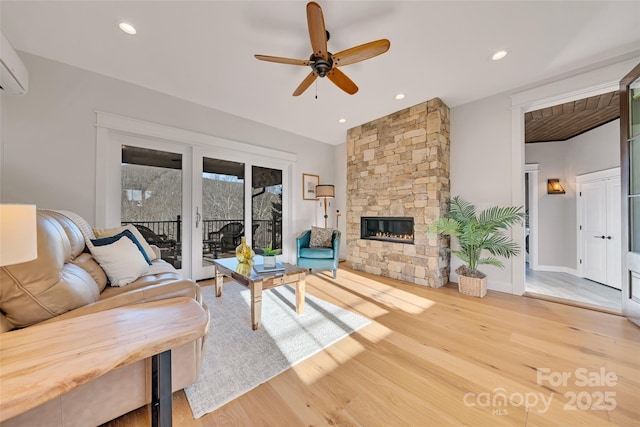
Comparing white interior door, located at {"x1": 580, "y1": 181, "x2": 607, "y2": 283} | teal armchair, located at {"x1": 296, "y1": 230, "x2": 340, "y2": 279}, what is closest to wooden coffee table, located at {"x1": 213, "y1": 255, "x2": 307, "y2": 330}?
teal armchair, located at {"x1": 296, "y1": 230, "x2": 340, "y2": 279}

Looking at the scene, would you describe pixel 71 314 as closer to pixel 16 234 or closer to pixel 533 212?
pixel 16 234

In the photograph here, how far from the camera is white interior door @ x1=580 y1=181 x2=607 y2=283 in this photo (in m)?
3.45

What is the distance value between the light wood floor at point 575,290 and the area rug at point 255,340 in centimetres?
276

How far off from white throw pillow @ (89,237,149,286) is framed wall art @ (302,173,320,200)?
10.6 ft

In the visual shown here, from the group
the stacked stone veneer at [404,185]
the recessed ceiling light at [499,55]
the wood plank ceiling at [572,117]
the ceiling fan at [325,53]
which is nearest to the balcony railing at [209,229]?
the stacked stone veneer at [404,185]

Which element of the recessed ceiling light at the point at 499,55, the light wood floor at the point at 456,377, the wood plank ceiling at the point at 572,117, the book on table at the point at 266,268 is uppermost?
the recessed ceiling light at the point at 499,55

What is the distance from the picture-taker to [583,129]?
3.69 m

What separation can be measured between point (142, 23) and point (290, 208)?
3208mm

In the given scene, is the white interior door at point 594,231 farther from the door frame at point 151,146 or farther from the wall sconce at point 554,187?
the door frame at point 151,146

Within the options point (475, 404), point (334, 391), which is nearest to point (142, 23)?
point (334, 391)

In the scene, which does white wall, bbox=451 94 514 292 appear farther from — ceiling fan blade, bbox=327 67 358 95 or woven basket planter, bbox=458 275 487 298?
ceiling fan blade, bbox=327 67 358 95

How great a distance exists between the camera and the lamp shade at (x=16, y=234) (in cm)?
75

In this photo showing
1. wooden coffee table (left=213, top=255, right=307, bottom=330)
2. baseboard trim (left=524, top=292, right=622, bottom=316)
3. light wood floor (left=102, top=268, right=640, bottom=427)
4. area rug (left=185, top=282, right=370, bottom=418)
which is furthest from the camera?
baseboard trim (left=524, top=292, right=622, bottom=316)

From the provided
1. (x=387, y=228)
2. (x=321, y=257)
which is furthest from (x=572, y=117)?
(x=321, y=257)
